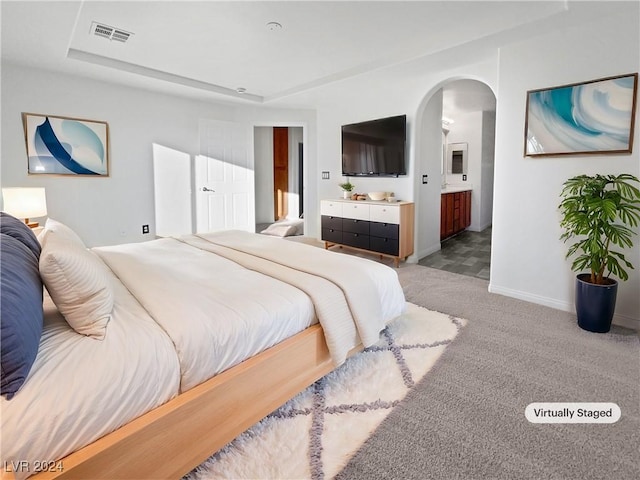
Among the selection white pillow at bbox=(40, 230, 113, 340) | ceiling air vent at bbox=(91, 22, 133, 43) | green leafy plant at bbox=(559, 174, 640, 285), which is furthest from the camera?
ceiling air vent at bbox=(91, 22, 133, 43)

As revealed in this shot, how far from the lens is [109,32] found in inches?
123

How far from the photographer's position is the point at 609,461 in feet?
4.84

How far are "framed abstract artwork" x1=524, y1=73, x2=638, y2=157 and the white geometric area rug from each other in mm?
1990

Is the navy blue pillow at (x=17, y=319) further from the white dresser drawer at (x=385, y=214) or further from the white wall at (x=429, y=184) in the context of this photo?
the white wall at (x=429, y=184)

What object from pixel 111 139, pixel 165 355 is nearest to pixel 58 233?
pixel 165 355

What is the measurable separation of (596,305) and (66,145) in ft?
17.9

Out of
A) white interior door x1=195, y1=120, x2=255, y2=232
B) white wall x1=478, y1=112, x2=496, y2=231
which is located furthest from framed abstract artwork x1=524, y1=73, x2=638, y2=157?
white wall x1=478, y1=112, x2=496, y2=231

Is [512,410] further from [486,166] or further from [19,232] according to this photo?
[486,166]

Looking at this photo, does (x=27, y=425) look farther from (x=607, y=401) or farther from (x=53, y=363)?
(x=607, y=401)

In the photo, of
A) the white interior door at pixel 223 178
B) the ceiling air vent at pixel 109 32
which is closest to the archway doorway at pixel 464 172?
the white interior door at pixel 223 178

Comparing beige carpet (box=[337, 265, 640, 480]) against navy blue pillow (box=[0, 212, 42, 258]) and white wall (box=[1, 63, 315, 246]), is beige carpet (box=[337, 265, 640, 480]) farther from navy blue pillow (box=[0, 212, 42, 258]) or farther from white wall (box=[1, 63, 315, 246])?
white wall (box=[1, 63, 315, 246])

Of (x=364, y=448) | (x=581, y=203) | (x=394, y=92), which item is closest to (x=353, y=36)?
(x=394, y=92)

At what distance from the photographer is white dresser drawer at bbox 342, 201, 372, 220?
485cm

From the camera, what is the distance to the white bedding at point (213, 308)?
140 centimetres
